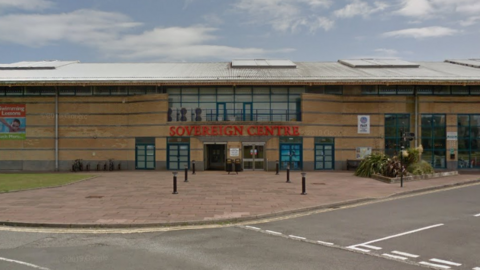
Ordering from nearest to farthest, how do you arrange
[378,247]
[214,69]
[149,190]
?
[378,247], [149,190], [214,69]

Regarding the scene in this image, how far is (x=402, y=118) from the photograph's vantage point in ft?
103

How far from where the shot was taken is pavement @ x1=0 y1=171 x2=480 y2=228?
11.9 metres

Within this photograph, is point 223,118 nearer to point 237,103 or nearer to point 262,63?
point 237,103

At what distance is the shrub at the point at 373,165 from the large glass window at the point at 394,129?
A: 699 cm

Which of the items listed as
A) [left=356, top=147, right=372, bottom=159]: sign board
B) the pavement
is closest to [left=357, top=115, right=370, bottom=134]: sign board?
[left=356, top=147, right=372, bottom=159]: sign board

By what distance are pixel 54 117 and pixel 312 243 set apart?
2748 centimetres

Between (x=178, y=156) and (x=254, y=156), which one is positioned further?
(x=178, y=156)

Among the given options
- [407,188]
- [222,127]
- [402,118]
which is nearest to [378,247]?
[407,188]

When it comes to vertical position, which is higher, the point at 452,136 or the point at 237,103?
the point at 237,103

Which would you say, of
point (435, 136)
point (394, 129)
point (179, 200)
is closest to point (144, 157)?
point (179, 200)

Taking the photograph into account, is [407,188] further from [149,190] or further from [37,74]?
[37,74]

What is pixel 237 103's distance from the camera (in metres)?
31.3

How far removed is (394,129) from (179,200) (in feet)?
71.4

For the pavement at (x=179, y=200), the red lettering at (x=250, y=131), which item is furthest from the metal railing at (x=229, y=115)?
the pavement at (x=179, y=200)
